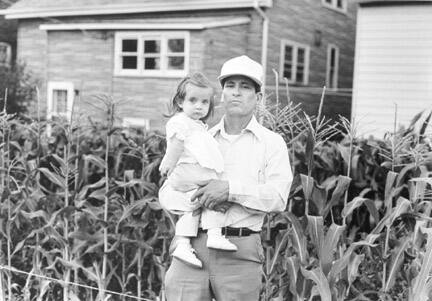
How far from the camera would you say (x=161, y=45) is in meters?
18.3

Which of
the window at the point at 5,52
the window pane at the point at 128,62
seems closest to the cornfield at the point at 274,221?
the window pane at the point at 128,62

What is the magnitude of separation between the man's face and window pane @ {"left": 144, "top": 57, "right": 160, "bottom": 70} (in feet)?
50.8

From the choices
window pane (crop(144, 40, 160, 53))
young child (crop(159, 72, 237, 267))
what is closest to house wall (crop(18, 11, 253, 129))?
window pane (crop(144, 40, 160, 53))

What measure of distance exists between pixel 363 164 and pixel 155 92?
13.0 metres

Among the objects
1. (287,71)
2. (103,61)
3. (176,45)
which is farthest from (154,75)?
(287,71)

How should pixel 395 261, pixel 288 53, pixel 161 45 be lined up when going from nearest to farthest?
pixel 395 261
pixel 161 45
pixel 288 53

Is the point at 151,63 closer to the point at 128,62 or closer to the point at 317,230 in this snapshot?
the point at 128,62

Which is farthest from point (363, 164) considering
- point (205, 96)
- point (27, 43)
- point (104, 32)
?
point (27, 43)

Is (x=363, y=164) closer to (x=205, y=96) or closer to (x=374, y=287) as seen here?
(x=374, y=287)

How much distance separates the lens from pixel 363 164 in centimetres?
543

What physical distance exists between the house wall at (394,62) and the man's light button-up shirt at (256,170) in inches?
466

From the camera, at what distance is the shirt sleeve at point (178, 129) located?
326 centimetres

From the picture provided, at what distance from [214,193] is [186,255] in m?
0.32

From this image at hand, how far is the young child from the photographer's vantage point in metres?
3.20
